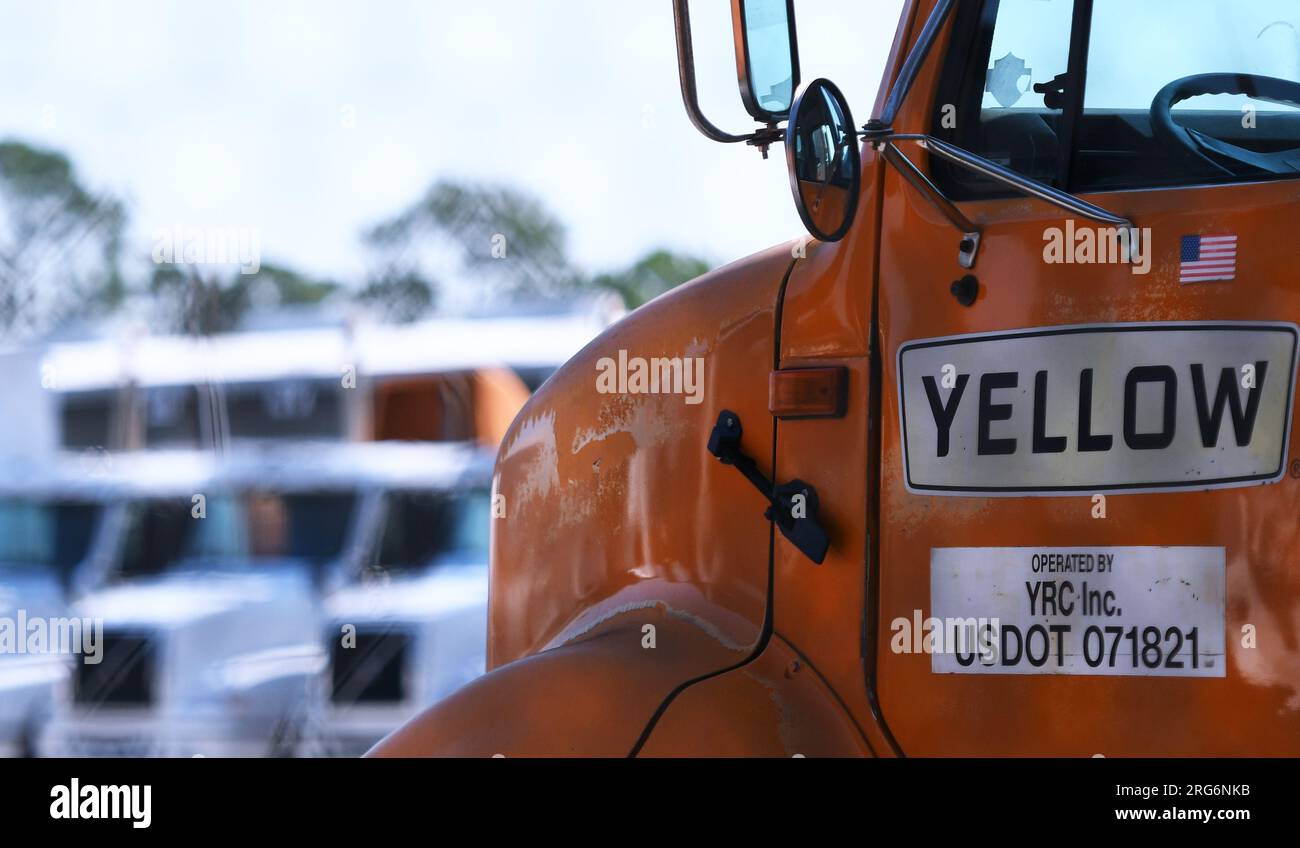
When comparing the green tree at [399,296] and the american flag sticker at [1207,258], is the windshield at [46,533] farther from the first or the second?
the american flag sticker at [1207,258]

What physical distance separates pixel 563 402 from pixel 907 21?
3.90 ft

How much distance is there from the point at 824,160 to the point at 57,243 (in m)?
12.1

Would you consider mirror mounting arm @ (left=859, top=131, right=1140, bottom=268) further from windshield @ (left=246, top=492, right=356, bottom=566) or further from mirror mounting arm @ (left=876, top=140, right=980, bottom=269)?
windshield @ (left=246, top=492, right=356, bottom=566)

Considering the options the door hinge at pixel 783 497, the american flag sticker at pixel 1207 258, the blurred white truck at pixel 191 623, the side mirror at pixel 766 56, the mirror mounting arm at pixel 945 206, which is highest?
Result: the side mirror at pixel 766 56

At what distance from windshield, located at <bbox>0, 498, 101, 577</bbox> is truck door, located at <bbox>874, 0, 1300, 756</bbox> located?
10.0m

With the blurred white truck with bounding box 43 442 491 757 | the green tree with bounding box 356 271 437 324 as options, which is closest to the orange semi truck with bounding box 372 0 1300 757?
the blurred white truck with bounding box 43 442 491 757

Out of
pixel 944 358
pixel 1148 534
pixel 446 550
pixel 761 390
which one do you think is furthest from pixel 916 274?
pixel 446 550

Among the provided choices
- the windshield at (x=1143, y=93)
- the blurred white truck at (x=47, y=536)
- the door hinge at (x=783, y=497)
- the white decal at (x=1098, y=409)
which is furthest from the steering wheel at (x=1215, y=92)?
the blurred white truck at (x=47, y=536)

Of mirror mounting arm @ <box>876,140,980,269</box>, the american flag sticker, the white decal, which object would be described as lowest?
the white decal

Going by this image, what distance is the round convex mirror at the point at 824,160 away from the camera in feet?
7.79

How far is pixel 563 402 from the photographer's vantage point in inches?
132

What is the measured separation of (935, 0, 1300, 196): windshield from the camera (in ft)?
7.93

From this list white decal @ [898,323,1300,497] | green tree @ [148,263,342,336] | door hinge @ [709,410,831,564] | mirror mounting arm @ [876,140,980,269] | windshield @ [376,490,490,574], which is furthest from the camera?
green tree @ [148,263,342,336]
